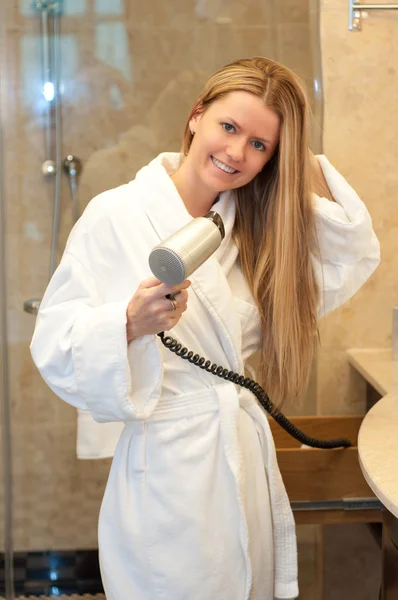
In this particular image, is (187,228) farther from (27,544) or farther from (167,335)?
(27,544)

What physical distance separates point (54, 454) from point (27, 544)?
1.03ft

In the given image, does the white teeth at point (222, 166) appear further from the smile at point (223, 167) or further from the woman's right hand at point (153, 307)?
the woman's right hand at point (153, 307)

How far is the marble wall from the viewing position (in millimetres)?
2662

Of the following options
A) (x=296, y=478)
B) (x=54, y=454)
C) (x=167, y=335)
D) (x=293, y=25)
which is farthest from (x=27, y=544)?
(x=293, y=25)

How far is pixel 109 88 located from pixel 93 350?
51.9 inches

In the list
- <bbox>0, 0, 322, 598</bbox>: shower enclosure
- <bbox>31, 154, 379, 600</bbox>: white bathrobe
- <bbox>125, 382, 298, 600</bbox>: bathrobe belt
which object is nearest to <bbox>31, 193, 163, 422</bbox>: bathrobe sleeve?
<bbox>31, 154, 379, 600</bbox>: white bathrobe

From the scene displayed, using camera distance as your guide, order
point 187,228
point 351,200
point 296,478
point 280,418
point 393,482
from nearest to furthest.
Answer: point 187,228, point 393,482, point 351,200, point 280,418, point 296,478

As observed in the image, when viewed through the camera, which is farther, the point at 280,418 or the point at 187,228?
the point at 280,418

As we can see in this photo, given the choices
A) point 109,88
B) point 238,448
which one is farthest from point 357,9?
point 238,448

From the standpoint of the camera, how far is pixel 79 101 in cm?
261

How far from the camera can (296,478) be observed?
2.23 metres

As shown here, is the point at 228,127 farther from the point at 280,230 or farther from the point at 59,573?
the point at 59,573

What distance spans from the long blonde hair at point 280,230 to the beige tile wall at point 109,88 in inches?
31.9

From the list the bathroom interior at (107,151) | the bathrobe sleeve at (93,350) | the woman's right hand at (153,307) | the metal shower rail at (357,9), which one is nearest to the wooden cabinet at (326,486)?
the bathroom interior at (107,151)
